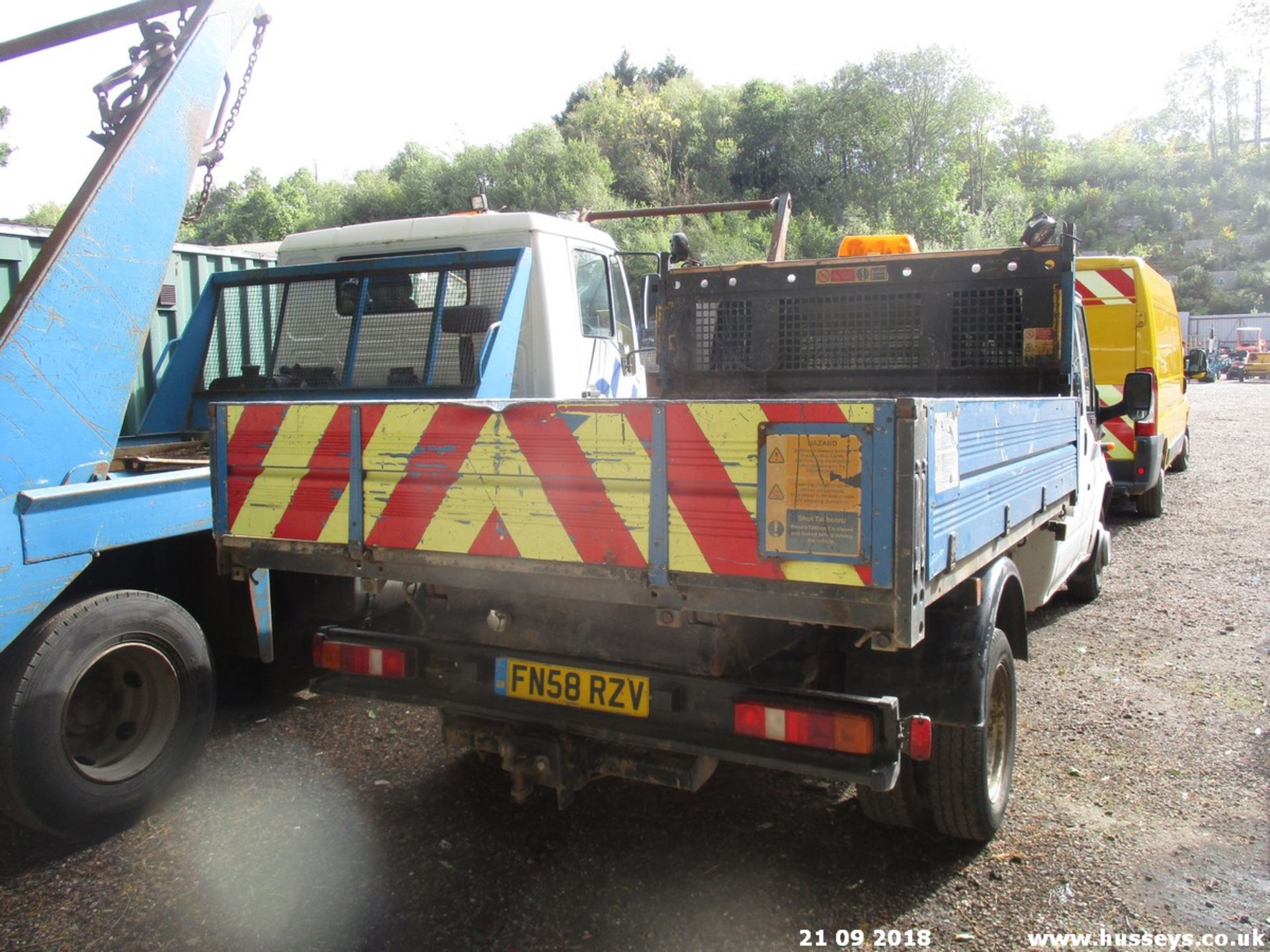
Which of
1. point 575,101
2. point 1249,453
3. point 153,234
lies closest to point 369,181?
point 575,101

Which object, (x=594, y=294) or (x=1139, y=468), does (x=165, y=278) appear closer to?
(x=594, y=294)

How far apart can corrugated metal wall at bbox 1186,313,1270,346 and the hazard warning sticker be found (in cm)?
4829

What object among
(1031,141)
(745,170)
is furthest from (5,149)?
(1031,141)

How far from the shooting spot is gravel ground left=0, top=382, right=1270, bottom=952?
9.63 feet

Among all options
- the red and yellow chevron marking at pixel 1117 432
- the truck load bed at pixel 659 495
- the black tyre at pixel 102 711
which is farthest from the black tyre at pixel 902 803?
the red and yellow chevron marking at pixel 1117 432

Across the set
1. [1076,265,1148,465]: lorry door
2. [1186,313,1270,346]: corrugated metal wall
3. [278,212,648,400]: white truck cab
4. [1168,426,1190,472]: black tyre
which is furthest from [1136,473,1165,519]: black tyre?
[1186,313,1270,346]: corrugated metal wall

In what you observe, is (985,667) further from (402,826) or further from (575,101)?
(575,101)

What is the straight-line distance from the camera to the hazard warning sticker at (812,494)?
2.39m

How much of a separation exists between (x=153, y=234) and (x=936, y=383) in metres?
3.85

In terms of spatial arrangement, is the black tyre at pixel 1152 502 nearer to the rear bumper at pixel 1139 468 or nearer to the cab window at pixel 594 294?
the rear bumper at pixel 1139 468

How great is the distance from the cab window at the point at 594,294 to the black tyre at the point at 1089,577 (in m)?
3.72

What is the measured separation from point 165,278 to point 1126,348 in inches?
318

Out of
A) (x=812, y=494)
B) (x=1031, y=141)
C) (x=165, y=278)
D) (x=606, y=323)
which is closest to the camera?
(x=812, y=494)

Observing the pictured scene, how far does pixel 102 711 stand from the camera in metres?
3.76
